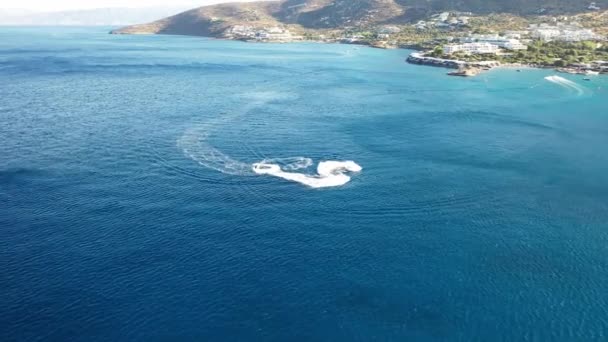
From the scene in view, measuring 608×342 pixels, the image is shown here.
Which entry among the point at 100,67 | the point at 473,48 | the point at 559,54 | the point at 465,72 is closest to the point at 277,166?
the point at 465,72

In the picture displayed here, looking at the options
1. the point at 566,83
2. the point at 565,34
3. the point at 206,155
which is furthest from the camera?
the point at 565,34

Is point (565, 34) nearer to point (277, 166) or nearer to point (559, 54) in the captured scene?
point (559, 54)

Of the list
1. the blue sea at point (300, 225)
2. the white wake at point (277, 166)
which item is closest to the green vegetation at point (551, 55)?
the blue sea at point (300, 225)

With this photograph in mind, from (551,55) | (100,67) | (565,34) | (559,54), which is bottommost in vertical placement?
(100,67)

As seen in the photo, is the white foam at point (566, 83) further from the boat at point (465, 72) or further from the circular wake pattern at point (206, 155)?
the circular wake pattern at point (206, 155)

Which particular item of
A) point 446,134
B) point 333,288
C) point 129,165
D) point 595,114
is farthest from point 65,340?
point 595,114

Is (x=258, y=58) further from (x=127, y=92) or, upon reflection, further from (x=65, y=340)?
(x=65, y=340)
